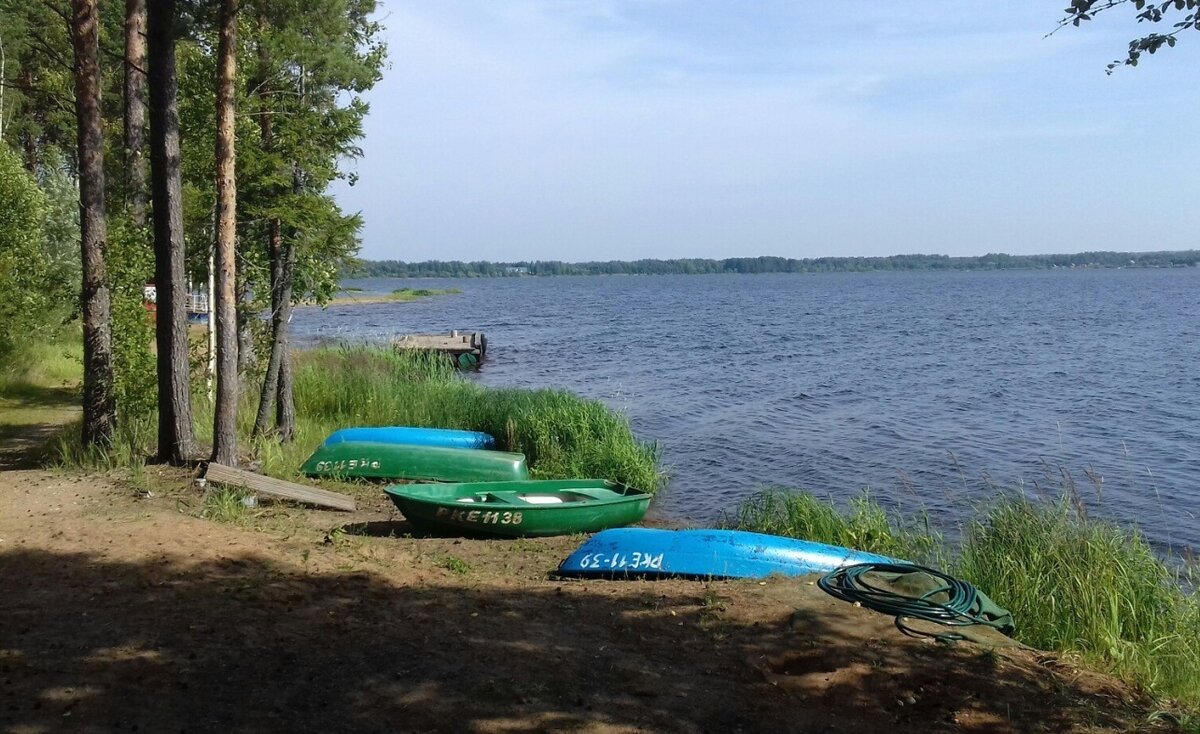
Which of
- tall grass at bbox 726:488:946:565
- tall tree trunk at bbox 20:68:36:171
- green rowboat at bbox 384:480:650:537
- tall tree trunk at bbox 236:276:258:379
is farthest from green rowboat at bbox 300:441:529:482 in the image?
tall tree trunk at bbox 20:68:36:171

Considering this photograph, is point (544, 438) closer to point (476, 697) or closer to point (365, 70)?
point (365, 70)

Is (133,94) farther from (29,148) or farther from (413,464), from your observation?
(29,148)

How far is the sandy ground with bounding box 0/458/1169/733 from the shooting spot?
503 cm

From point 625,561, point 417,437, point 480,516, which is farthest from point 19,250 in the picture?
point 625,561

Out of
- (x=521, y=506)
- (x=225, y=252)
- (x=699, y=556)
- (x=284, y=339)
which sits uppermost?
(x=225, y=252)

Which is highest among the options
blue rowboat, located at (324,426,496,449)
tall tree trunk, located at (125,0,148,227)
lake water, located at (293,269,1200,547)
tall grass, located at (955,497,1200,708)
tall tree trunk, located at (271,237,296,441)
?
tall tree trunk, located at (125,0,148,227)

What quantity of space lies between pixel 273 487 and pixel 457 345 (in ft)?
87.3

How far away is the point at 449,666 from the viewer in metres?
5.66

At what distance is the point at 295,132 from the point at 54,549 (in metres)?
8.58

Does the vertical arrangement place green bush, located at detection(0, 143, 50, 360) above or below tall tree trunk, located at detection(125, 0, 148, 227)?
below

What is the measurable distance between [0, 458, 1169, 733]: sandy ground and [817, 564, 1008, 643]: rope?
148 millimetres

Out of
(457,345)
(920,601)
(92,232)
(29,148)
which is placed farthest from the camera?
(457,345)

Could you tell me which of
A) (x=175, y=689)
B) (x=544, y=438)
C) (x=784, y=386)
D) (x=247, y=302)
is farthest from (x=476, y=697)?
(x=784, y=386)

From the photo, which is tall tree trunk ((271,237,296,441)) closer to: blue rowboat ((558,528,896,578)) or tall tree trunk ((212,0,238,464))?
tall tree trunk ((212,0,238,464))
